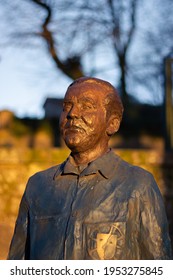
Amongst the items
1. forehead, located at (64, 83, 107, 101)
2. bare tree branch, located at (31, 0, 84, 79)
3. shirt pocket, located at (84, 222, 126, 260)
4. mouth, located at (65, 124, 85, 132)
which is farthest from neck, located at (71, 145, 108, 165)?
bare tree branch, located at (31, 0, 84, 79)

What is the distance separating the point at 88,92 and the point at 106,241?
62 centimetres

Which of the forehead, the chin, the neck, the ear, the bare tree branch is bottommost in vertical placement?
the bare tree branch

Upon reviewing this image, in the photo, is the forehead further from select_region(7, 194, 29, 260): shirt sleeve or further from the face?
select_region(7, 194, 29, 260): shirt sleeve

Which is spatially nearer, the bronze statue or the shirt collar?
the bronze statue

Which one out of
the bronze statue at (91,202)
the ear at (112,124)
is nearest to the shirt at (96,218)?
the bronze statue at (91,202)

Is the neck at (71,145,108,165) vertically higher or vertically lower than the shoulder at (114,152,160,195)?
higher

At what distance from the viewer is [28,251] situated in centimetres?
239

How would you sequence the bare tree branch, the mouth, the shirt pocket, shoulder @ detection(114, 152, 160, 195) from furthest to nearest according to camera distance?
the bare tree branch < the mouth < shoulder @ detection(114, 152, 160, 195) < the shirt pocket

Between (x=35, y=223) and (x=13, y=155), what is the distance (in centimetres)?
674

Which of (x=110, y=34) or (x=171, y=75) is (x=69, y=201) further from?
(x=110, y=34)

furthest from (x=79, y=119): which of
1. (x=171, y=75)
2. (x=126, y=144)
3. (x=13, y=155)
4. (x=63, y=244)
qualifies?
(x=126, y=144)

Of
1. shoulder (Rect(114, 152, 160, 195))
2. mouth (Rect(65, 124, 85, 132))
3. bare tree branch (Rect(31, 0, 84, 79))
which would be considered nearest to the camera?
shoulder (Rect(114, 152, 160, 195))

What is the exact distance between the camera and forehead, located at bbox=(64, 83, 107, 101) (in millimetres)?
2369

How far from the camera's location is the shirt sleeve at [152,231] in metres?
2.22
